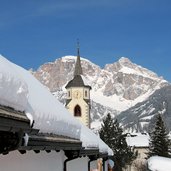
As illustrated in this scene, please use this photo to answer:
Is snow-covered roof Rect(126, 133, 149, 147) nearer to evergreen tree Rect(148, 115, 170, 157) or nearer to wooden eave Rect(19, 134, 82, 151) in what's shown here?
evergreen tree Rect(148, 115, 170, 157)

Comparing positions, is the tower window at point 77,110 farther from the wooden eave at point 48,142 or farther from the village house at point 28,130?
the wooden eave at point 48,142

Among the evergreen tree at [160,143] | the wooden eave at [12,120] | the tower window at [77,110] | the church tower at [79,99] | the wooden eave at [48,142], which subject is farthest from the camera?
the evergreen tree at [160,143]

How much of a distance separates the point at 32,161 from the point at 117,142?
199 ft

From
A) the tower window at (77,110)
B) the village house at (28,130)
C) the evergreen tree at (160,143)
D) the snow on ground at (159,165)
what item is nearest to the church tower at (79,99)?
the tower window at (77,110)

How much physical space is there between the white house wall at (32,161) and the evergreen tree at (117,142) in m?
56.1

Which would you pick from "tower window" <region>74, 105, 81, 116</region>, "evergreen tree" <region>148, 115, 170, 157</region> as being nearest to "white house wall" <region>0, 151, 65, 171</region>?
"tower window" <region>74, 105, 81, 116</region>

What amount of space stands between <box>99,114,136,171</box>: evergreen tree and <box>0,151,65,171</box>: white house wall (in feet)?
184

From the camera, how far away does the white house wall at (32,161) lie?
16.9 feet

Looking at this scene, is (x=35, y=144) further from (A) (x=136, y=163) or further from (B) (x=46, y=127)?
(A) (x=136, y=163)

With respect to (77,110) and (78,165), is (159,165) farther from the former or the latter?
(77,110)

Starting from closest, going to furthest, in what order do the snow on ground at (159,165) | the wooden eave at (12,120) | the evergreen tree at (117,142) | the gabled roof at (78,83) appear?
the wooden eave at (12,120)
the snow on ground at (159,165)
the gabled roof at (78,83)
the evergreen tree at (117,142)

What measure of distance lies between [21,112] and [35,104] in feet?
5.63

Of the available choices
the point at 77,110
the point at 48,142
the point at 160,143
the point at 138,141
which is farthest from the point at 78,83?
the point at 138,141

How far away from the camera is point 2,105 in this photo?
Answer: 142 inches
